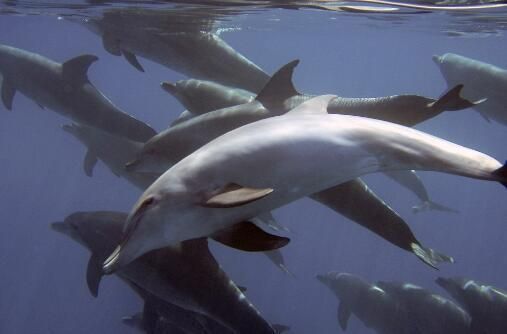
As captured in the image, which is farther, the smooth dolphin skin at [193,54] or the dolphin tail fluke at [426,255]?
the smooth dolphin skin at [193,54]

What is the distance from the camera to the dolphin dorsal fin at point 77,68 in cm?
1100

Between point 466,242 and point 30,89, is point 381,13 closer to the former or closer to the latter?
point 30,89

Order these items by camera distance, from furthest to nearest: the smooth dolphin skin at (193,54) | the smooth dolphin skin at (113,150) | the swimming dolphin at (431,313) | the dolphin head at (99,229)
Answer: the smooth dolphin skin at (113,150) → the swimming dolphin at (431,313) → the smooth dolphin skin at (193,54) → the dolphin head at (99,229)

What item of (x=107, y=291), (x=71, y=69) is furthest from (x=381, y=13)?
(x=107, y=291)

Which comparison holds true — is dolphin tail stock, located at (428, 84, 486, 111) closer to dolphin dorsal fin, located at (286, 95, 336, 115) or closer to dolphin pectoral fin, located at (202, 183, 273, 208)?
Answer: dolphin dorsal fin, located at (286, 95, 336, 115)

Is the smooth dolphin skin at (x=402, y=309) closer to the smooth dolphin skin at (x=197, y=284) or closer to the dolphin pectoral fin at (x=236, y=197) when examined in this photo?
the smooth dolphin skin at (x=197, y=284)

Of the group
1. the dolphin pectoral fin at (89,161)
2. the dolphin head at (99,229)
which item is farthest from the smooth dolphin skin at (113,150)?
the dolphin head at (99,229)

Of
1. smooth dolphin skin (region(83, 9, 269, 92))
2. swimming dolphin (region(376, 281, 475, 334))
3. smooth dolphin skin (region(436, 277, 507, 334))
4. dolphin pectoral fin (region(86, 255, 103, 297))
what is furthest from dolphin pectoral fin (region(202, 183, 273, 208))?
swimming dolphin (region(376, 281, 475, 334))

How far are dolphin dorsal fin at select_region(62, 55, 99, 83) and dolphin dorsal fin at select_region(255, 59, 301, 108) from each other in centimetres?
552

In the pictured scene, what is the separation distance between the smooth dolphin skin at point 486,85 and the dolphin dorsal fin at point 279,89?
594 cm

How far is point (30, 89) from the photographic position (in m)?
11.9

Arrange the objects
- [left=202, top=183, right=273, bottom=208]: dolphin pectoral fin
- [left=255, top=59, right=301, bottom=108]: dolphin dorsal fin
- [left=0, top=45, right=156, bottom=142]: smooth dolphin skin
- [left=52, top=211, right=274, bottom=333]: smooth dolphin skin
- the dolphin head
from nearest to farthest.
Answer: [left=202, top=183, right=273, bottom=208]: dolphin pectoral fin < [left=52, top=211, right=274, bottom=333]: smooth dolphin skin < [left=255, top=59, right=301, bottom=108]: dolphin dorsal fin < the dolphin head < [left=0, top=45, right=156, bottom=142]: smooth dolphin skin

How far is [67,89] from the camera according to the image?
1116 cm

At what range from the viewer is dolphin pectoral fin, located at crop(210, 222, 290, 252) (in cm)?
412
